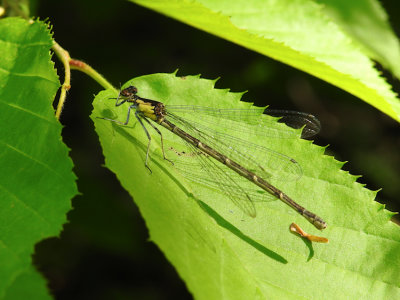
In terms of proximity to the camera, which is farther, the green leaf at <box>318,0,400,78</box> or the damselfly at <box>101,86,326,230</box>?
the green leaf at <box>318,0,400,78</box>

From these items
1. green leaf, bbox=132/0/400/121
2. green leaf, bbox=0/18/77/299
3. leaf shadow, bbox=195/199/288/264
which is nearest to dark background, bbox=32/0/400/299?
green leaf, bbox=132/0/400/121

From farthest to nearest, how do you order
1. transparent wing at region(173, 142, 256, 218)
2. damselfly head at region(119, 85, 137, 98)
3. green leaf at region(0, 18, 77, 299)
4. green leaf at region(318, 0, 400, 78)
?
green leaf at region(318, 0, 400, 78) → damselfly head at region(119, 85, 137, 98) → transparent wing at region(173, 142, 256, 218) → green leaf at region(0, 18, 77, 299)

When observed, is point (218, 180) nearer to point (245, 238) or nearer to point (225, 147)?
point (225, 147)

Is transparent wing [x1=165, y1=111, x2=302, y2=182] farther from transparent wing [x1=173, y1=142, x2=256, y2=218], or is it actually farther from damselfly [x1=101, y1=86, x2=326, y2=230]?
transparent wing [x1=173, y1=142, x2=256, y2=218]

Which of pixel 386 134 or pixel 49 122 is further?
pixel 386 134

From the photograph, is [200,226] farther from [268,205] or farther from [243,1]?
[243,1]

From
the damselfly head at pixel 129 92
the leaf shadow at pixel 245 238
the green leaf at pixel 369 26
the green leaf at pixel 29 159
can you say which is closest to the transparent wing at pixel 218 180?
the leaf shadow at pixel 245 238

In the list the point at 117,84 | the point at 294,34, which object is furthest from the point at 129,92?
the point at 117,84

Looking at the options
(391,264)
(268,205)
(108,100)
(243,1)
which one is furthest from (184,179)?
(243,1)
